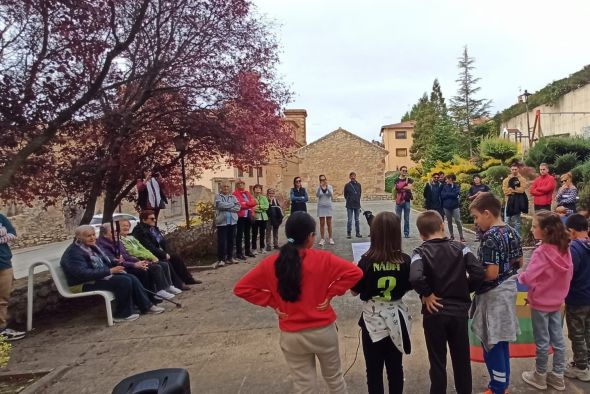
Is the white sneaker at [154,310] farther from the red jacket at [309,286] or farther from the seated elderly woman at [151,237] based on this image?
the red jacket at [309,286]

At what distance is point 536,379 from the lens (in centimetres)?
347

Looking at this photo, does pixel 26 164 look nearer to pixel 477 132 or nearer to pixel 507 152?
pixel 507 152

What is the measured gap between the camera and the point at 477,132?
36.0 metres

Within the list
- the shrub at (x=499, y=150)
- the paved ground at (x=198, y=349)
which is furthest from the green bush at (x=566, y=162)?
the paved ground at (x=198, y=349)

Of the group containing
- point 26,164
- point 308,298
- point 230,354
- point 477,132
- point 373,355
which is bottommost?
point 230,354

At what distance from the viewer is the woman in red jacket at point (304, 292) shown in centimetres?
282

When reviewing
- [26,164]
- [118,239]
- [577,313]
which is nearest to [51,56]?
[26,164]

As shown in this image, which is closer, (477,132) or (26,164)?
(26,164)

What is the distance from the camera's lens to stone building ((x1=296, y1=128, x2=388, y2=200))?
49.6 meters

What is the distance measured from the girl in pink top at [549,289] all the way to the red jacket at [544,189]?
6249 mm

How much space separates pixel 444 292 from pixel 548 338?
1.21 m

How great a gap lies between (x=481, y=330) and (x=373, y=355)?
87 cm

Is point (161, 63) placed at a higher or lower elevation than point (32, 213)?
higher

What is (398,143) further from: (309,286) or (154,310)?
(309,286)
